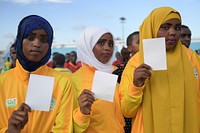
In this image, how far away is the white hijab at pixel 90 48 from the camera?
8.52 feet

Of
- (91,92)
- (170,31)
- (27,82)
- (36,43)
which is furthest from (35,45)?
(170,31)

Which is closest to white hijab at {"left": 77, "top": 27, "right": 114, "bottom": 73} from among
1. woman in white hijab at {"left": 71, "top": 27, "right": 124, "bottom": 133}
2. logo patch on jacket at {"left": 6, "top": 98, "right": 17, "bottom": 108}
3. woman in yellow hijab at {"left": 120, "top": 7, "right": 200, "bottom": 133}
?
woman in white hijab at {"left": 71, "top": 27, "right": 124, "bottom": 133}

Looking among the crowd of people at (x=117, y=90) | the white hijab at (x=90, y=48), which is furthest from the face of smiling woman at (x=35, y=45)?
the white hijab at (x=90, y=48)

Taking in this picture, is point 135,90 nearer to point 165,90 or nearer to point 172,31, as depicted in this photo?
point 165,90

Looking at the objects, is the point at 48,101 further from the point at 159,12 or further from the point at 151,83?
the point at 159,12

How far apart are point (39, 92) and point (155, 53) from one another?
915 millimetres

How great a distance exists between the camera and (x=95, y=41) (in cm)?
265

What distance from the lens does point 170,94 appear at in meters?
2.28

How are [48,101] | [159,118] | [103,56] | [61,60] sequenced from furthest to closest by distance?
[61,60]
[103,56]
[159,118]
[48,101]

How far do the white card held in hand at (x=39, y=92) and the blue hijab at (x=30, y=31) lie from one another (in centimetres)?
21

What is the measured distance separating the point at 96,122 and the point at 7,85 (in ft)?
2.57

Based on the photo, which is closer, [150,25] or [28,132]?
[28,132]

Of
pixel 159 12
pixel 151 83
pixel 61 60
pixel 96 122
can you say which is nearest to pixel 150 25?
pixel 159 12

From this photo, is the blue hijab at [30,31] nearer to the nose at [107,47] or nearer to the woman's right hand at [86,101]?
the woman's right hand at [86,101]
